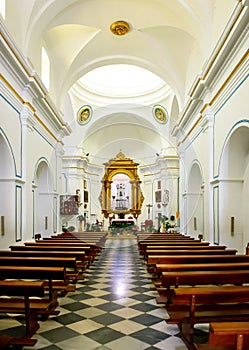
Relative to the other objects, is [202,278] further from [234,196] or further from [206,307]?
[234,196]

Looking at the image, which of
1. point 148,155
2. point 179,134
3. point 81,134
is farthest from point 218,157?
point 148,155

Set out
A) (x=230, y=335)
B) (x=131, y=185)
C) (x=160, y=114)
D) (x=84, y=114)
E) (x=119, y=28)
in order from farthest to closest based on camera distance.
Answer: (x=131, y=185)
(x=84, y=114)
(x=160, y=114)
(x=119, y=28)
(x=230, y=335)

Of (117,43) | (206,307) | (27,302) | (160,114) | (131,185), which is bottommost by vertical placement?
(206,307)

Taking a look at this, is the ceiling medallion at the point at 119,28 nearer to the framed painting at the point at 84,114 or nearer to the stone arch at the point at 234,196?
the stone arch at the point at 234,196

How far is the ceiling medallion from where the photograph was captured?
9.58m

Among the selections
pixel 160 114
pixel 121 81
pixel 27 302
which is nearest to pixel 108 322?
pixel 27 302

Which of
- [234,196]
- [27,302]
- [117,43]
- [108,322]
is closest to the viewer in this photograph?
[27,302]

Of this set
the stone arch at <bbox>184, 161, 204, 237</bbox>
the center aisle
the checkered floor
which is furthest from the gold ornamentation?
the checkered floor

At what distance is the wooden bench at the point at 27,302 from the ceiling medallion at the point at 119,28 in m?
7.70

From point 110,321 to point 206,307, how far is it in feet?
4.19

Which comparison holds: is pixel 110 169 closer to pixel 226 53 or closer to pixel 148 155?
pixel 148 155

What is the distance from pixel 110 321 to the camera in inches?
167

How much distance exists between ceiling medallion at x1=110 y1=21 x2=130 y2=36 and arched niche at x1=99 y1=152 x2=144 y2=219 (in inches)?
465

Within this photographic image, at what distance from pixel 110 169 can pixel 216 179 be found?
47.1 ft
